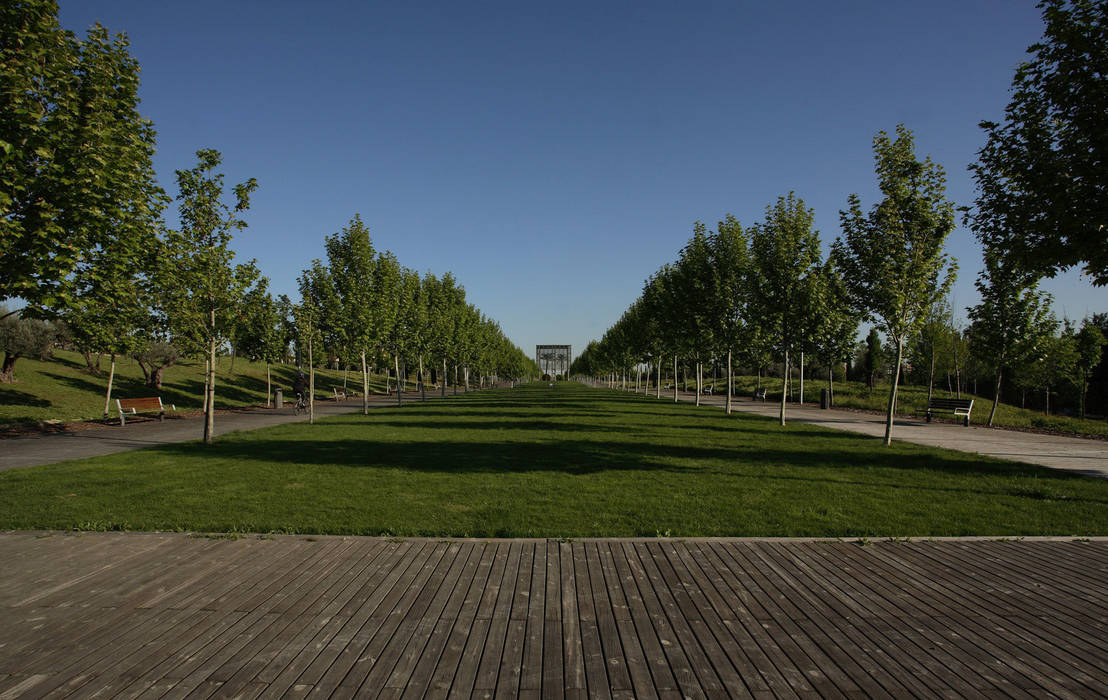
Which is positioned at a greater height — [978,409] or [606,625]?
[978,409]

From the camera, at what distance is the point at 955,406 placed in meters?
22.8

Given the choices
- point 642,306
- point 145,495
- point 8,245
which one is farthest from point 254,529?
point 642,306

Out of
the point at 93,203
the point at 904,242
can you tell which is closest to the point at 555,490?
the point at 93,203

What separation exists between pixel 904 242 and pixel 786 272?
16.6 ft

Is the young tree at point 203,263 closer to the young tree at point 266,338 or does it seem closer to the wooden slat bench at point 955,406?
the young tree at point 266,338

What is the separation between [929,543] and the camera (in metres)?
6.16

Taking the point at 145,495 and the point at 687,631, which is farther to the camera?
the point at 145,495

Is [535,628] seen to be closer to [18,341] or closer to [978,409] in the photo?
[18,341]

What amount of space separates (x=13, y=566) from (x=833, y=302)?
2166 cm

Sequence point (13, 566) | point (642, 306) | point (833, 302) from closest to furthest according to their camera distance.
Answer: point (13, 566), point (833, 302), point (642, 306)

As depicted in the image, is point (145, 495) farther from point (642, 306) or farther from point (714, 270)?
point (642, 306)

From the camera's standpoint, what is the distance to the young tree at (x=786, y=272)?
19.1m

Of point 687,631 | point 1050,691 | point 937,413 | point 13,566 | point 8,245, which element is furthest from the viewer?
point 937,413

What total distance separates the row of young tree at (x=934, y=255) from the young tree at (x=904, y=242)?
0.03 m
